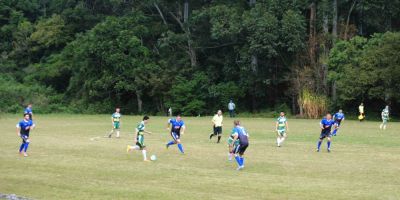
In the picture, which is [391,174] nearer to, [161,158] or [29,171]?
[161,158]

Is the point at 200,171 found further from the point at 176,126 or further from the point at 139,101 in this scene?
the point at 139,101

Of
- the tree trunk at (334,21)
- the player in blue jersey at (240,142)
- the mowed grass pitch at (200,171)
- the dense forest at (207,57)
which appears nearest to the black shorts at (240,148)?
the player in blue jersey at (240,142)

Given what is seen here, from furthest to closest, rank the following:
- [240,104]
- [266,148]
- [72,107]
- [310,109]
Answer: [72,107] → [240,104] → [310,109] → [266,148]

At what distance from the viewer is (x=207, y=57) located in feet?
236

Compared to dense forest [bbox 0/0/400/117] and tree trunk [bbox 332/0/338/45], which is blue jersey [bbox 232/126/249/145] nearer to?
dense forest [bbox 0/0/400/117]

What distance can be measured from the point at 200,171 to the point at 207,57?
2018 inches

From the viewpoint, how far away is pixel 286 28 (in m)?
59.0

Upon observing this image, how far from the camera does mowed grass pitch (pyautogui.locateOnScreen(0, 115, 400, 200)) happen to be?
55.6ft

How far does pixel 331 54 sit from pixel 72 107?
31.6m

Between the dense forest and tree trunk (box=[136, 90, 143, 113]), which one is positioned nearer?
the dense forest

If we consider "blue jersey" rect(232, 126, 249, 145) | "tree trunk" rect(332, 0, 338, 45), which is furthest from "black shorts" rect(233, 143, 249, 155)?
"tree trunk" rect(332, 0, 338, 45)

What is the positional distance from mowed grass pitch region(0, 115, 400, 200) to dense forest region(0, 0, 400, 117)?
2632 centimetres

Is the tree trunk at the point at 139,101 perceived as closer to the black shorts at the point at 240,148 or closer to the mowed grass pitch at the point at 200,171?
the mowed grass pitch at the point at 200,171

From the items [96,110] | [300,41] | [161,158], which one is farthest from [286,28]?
[161,158]
